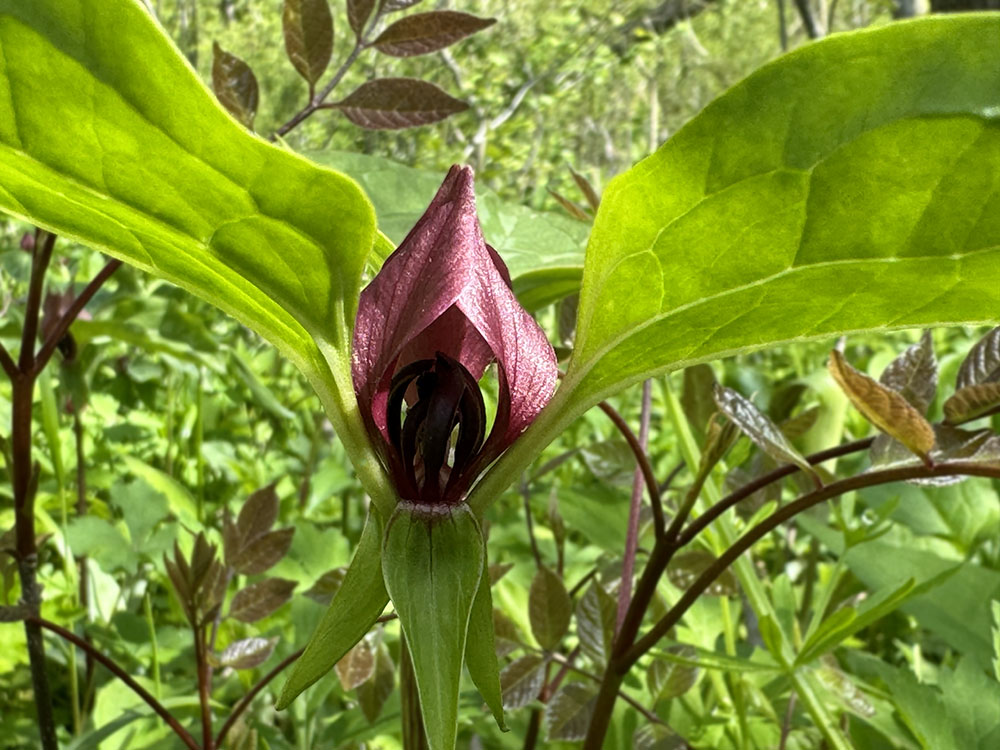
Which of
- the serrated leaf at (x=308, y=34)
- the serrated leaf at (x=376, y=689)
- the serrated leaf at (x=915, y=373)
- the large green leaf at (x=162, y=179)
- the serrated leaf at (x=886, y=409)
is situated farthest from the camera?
the serrated leaf at (x=376, y=689)

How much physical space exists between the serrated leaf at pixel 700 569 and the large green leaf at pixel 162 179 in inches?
20.5

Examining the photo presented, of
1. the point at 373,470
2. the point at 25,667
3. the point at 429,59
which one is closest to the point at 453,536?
the point at 373,470

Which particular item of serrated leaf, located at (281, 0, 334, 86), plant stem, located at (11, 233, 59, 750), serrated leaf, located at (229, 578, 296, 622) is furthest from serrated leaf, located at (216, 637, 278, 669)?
serrated leaf, located at (281, 0, 334, 86)

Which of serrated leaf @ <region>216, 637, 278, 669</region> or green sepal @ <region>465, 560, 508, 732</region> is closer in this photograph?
green sepal @ <region>465, 560, 508, 732</region>

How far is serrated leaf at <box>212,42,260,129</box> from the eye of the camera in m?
0.69

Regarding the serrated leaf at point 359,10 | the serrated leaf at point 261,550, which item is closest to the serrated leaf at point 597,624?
the serrated leaf at point 261,550

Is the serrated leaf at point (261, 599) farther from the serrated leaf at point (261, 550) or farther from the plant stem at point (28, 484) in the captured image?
the plant stem at point (28, 484)

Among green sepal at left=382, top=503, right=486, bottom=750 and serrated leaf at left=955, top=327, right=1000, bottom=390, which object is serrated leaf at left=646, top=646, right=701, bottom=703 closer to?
serrated leaf at left=955, top=327, right=1000, bottom=390

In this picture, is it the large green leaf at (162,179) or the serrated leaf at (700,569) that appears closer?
the large green leaf at (162,179)

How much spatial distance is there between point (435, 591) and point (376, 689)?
0.54 meters

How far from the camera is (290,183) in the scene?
0.86ft

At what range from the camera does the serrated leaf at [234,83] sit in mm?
685

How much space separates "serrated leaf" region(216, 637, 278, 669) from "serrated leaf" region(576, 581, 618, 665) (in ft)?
0.83

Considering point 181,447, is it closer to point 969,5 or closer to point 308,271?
point 308,271
